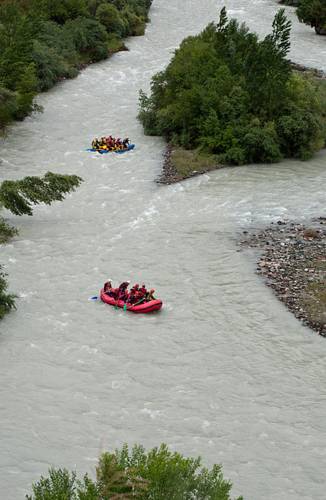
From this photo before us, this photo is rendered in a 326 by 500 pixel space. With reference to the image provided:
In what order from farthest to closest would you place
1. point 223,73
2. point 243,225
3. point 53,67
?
point 53,67 < point 223,73 < point 243,225

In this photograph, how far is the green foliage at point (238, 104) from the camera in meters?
40.8

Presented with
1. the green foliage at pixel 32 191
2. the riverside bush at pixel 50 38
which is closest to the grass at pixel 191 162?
the green foliage at pixel 32 191

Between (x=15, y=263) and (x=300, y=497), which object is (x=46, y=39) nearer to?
(x=15, y=263)

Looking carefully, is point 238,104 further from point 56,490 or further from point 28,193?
point 56,490

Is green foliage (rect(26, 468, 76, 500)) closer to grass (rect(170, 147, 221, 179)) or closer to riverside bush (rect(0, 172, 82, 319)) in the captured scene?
riverside bush (rect(0, 172, 82, 319))

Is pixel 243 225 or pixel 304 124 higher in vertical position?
pixel 304 124

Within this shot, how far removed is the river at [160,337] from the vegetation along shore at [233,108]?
3.74ft

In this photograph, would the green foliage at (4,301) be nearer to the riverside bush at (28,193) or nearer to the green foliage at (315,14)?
the riverside bush at (28,193)

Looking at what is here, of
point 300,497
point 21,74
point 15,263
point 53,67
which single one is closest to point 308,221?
point 15,263

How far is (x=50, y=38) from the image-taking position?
57.6m

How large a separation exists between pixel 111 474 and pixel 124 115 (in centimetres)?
3771

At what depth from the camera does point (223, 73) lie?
43.6m

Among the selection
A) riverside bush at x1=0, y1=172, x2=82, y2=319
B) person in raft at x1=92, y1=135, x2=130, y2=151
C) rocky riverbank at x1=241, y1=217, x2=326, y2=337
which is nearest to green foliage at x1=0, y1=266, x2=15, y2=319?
riverside bush at x1=0, y1=172, x2=82, y2=319

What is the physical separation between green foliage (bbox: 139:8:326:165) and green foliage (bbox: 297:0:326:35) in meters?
22.7
